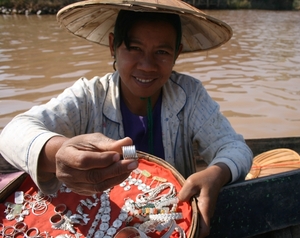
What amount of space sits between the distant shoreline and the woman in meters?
17.3

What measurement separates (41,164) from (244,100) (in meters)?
3.88

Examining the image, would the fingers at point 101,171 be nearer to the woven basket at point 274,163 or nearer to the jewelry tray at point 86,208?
the jewelry tray at point 86,208

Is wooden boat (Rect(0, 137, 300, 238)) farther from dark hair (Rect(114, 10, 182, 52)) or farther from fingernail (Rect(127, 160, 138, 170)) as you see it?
dark hair (Rect(114, 10, 182, 52))

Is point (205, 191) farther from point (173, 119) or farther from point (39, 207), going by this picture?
point (39, 207)

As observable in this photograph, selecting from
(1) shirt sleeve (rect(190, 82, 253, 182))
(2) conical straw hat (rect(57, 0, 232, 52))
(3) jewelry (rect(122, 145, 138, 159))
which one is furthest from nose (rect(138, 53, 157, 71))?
(3) jewelry (rect(122, 145, 138, 159))

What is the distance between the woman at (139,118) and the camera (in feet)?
3.41

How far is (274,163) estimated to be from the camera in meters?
2.19

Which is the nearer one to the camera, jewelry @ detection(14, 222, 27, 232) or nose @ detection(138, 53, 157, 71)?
jewelry @ detection(14, 222, 27, 232)

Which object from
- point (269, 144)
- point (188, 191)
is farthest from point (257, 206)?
point (269, 144)

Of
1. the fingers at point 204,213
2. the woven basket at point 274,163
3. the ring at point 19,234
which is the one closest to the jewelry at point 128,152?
the fingers at point 204,213

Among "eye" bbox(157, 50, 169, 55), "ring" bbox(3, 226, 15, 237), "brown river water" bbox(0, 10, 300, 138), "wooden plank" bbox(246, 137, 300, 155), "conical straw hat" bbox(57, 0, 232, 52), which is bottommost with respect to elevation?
"brown river water" bbox(0, 10, 300, 138)

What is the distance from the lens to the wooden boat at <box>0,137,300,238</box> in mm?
1296

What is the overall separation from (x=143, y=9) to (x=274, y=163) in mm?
1531

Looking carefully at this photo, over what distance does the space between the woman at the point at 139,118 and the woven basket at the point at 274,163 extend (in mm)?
777
